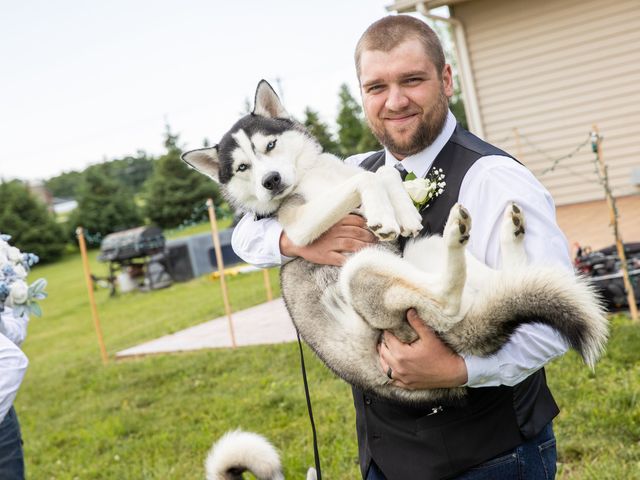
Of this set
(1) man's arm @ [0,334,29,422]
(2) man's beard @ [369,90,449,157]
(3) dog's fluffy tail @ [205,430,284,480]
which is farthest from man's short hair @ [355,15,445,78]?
(1) man's arm @ [0,334,29,422]

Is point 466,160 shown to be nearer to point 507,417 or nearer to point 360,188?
point 360,188

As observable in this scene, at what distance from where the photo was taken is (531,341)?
199cm

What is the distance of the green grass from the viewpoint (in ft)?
14.6

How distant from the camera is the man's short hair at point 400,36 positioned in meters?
2.26

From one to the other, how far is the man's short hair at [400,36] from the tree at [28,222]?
39.2 metres

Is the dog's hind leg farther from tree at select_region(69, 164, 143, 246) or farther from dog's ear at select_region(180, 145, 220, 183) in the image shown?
tree at select_region(69, 164, 143, 246)

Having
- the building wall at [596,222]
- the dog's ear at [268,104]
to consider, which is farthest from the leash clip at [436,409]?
the building wall at [596,222]

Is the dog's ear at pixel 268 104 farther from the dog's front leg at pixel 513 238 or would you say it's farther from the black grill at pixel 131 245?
the black grill at pixel 131 245

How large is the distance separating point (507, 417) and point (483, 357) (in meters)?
0.30

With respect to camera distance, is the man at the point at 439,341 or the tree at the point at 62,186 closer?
the man at the point at 439,341

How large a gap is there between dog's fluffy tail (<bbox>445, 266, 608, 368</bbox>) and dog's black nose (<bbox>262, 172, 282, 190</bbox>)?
3.63 feet

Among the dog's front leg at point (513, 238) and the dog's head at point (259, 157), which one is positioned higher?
the dog's head at point (259, 157)

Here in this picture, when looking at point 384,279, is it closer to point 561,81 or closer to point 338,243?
point 338,243

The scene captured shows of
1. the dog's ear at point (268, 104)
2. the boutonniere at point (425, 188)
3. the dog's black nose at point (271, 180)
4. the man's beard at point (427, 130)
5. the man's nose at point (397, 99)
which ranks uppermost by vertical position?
the dog's ear at point (268, 104)
